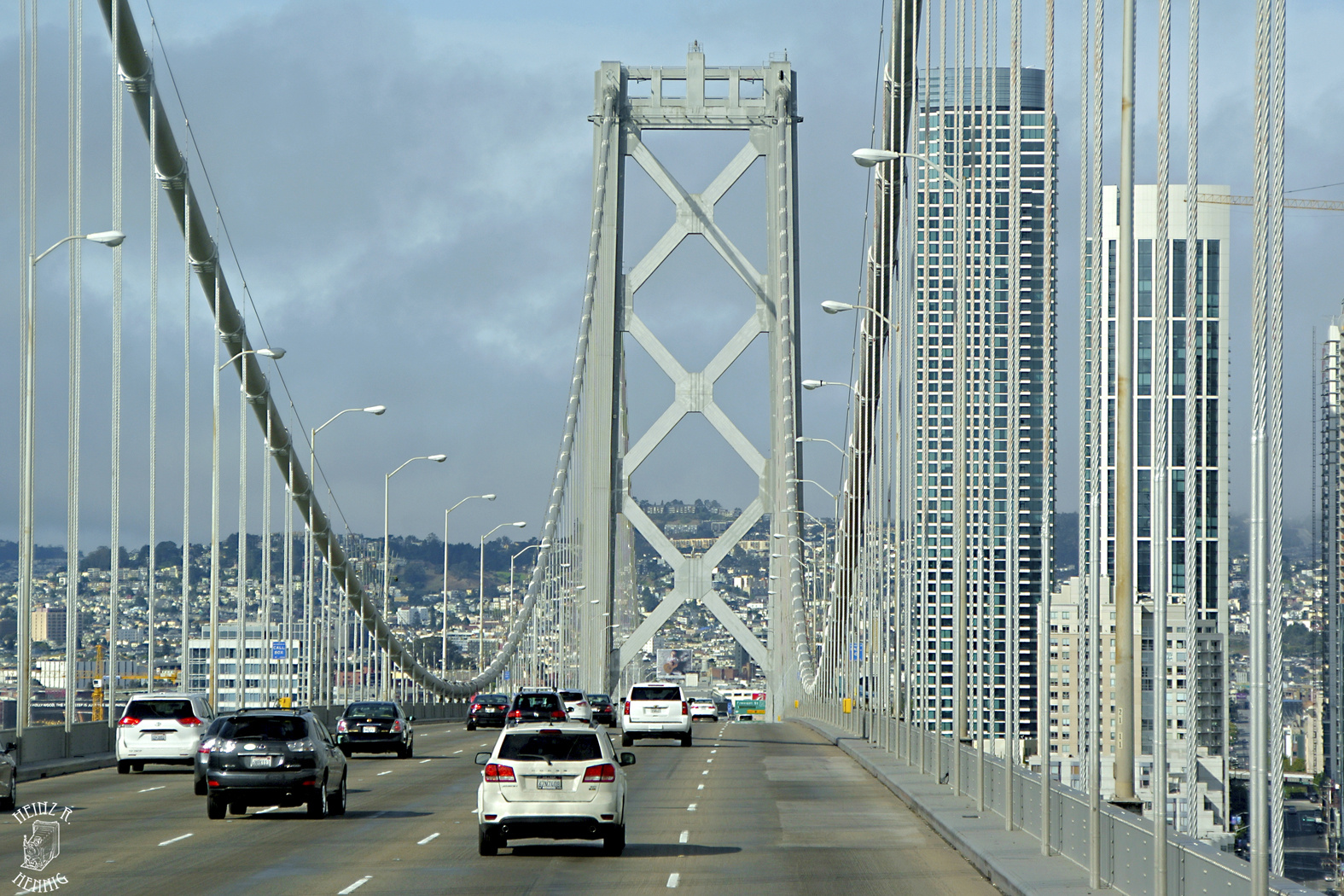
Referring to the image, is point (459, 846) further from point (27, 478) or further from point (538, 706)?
point (538, 706)

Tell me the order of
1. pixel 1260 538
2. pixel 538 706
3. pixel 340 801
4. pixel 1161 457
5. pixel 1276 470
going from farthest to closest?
pixel 538 706 → pixel 340 801 → pixel 1161 457 → pixel 1276 470 → pixel 1260 538

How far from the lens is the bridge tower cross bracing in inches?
3489

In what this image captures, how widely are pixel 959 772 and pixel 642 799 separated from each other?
5.32 meters

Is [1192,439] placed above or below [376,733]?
above

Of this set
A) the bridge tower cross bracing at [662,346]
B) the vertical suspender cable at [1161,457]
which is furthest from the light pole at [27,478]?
the bridge tower cross bracing at [662,346]

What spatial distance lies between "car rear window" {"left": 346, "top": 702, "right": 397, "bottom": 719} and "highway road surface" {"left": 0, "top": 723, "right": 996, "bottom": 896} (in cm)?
1095

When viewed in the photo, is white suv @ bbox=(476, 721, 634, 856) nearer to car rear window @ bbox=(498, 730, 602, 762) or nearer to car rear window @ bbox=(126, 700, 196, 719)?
car rear window @ bbox=(498, 730, 602, 762)

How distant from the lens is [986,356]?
32312 millimetres

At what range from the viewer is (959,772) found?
28.8 m

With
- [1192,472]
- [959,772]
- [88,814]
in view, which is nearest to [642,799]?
[959,772]

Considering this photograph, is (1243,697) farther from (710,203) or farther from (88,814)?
(710,203)

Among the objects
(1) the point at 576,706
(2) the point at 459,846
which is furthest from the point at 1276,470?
(1) the point at 576,706

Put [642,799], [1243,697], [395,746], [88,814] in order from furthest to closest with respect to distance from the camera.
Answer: [395,746] → [642,799] → [88,814] → [1243,697]

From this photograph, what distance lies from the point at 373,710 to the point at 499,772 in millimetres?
28532
